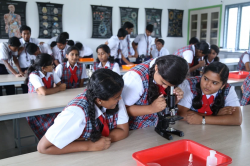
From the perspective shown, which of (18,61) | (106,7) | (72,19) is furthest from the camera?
(106,7)

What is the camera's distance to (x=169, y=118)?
129cm

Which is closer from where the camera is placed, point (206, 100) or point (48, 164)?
point (48, 164)

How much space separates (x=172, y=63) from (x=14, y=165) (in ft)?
3.02

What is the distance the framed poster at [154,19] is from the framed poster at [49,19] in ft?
10.3

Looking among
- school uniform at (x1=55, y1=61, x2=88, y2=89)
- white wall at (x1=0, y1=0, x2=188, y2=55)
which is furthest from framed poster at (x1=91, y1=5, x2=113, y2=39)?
school uniform at (x1=55, y1=61, x2=88, y2=89)

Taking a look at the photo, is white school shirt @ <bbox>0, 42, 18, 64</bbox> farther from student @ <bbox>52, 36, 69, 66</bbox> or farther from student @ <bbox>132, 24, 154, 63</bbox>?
student @ <bbox>132, 24, 154, 63</bbox>

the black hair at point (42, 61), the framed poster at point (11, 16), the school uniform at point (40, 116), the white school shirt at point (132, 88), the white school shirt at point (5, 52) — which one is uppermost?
the framed poster at point (11, 16)

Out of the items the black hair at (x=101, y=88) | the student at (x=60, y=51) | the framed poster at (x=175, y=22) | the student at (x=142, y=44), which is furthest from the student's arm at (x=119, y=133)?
the framed poster at (x=175, y=22)

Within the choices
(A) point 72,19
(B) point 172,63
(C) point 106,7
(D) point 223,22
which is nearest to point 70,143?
(B) point 172,63

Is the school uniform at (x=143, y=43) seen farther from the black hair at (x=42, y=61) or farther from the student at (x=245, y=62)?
the black hair at (x=42, y=61)

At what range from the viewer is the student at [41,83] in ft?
7.48

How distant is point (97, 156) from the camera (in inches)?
45.8

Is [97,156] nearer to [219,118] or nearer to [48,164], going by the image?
[48,164]

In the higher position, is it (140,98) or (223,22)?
(223,22)
